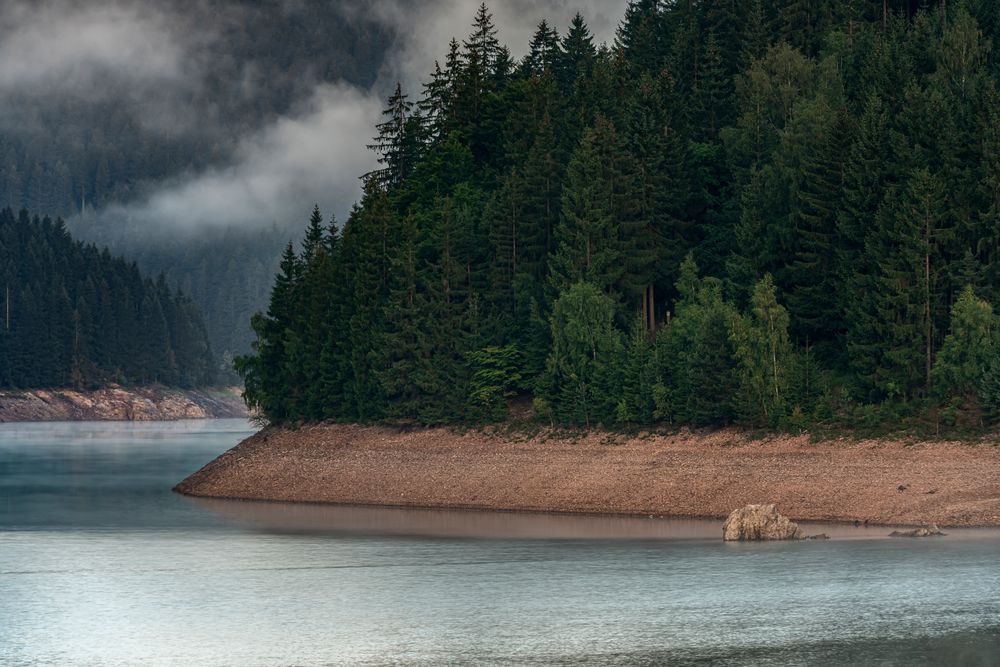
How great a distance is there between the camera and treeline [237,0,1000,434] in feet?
335

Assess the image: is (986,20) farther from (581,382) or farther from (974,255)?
(581,382)

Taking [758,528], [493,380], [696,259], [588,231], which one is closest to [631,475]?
[758,528]

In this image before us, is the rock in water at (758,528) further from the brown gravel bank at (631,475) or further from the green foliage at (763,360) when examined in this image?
the green foliage at (763,360)

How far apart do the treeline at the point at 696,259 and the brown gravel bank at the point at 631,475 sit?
182 inches

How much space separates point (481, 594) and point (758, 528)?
22832mm

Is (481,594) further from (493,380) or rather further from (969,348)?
(493,380)

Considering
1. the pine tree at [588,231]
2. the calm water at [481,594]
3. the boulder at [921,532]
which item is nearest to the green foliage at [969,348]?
the boulder at [921,532]

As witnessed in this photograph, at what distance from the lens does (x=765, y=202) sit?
11800 cm

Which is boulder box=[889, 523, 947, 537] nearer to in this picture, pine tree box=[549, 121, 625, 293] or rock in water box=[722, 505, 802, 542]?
rock in water box=[722, 505, 802, 542]

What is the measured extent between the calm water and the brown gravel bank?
17.5 feet

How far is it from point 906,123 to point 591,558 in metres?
54.6

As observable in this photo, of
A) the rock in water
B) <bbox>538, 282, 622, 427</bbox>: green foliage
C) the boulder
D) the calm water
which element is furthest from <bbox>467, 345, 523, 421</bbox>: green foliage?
the boulder

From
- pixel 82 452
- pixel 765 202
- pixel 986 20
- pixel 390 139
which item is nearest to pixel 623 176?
pixel 765 202

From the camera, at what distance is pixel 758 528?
3041 inches
